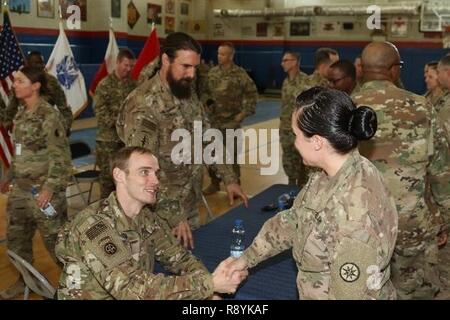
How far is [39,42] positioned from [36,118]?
35.6ft

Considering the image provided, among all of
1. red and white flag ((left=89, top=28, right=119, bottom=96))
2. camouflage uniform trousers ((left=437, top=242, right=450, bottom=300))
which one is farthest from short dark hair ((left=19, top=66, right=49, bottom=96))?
red and white flag ((left=89, top=28, right=119, bottom=96))

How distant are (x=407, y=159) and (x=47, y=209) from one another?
8.05 ft

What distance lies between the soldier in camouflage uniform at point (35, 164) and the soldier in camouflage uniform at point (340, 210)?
2353 millimetres

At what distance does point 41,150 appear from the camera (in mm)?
3799

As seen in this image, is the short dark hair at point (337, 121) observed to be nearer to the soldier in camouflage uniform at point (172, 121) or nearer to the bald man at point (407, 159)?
the bald man at point (407, 159)

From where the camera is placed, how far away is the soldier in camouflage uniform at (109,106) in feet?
20.3

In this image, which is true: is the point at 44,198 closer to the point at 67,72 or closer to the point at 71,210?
the point at 71,210

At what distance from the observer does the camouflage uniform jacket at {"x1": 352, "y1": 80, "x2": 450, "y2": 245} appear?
264cm

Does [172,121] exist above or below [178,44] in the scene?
below

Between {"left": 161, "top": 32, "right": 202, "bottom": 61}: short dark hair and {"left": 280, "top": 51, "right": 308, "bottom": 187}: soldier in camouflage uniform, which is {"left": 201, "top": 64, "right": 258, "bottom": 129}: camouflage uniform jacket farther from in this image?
{"left": 161, "top": 32, "right": 202, "bottom": 61}: short dark hair

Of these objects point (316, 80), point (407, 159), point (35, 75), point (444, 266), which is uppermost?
point (35, 75)

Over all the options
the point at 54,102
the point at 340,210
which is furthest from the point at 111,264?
the point at 54,102

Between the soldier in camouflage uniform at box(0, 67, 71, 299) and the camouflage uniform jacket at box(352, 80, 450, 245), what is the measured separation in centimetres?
215
